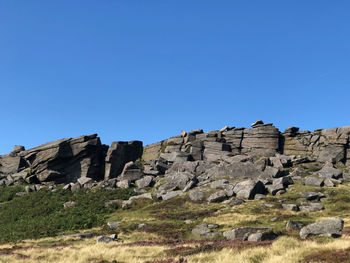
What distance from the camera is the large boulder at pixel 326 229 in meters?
18.9

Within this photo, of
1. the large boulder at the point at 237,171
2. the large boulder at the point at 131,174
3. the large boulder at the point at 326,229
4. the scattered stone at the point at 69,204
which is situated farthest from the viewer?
the large boulder at the point at 131,174

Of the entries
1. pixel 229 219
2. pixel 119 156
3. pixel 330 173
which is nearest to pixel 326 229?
pixel 229 219

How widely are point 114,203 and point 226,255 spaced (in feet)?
101

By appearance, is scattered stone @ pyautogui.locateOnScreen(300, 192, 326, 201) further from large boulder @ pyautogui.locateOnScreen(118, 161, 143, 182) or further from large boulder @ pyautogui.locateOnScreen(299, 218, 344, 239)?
large boulder @ pyautogui.locateOnScreen(118, 161, 143, 182)

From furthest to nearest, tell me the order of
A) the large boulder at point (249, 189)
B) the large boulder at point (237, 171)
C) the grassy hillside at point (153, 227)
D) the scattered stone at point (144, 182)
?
1. the scattered stone at point (144, 182)
2. the large boulder at point (237, 171)
3. the large boulder at point (249, 189)
4. the grassy hillside at point (153, 227)

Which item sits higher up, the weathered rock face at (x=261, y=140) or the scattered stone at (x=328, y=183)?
the weathered rock face at (x=261, y=140)

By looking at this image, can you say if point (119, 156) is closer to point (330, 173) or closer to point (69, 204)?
point (69, 204)

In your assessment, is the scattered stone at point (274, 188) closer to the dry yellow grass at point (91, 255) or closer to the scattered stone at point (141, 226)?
the scattered stone at point (141, 226)

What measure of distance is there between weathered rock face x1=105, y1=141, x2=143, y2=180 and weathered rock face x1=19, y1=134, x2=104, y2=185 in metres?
3.66

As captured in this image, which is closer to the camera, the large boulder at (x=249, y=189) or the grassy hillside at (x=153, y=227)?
the grassy hillside at (x=153, y=227)

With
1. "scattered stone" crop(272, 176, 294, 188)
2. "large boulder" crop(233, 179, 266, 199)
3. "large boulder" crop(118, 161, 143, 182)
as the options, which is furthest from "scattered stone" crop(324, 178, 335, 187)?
"large boulder" crop(118, 161, 143, 182)

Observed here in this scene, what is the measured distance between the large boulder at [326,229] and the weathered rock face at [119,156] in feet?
182

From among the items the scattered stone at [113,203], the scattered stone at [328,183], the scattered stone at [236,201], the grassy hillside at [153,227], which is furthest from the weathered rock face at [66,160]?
the scattered stone at [328,183]

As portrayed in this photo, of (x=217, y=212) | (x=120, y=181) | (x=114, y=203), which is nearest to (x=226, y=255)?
(x=217, y=212)
